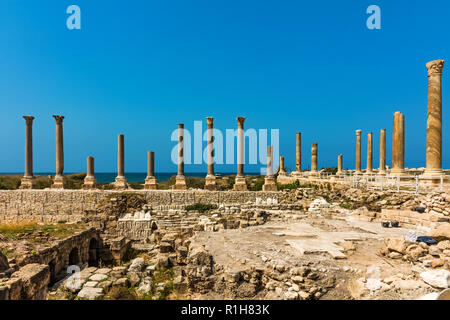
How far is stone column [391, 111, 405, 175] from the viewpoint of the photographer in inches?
730

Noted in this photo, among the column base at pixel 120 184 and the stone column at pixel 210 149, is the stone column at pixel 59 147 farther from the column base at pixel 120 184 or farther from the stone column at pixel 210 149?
the stone column at pixel 210 149

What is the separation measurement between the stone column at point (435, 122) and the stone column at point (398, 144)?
13.5 ft

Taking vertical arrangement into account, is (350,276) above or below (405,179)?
below

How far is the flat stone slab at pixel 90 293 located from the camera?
282 inches

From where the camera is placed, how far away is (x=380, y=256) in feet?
22.4

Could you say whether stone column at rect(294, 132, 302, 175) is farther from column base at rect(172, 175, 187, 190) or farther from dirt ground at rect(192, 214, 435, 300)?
dirt ground at rect(192, 214, 435, 300)

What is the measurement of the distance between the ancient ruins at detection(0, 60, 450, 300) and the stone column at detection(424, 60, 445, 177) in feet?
0.17

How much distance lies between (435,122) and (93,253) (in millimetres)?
18173

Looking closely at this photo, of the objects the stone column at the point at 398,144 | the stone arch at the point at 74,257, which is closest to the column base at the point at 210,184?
the stone arch at the point at 74,257

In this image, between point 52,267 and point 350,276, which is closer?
point 350,276

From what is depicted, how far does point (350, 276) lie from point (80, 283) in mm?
7319
